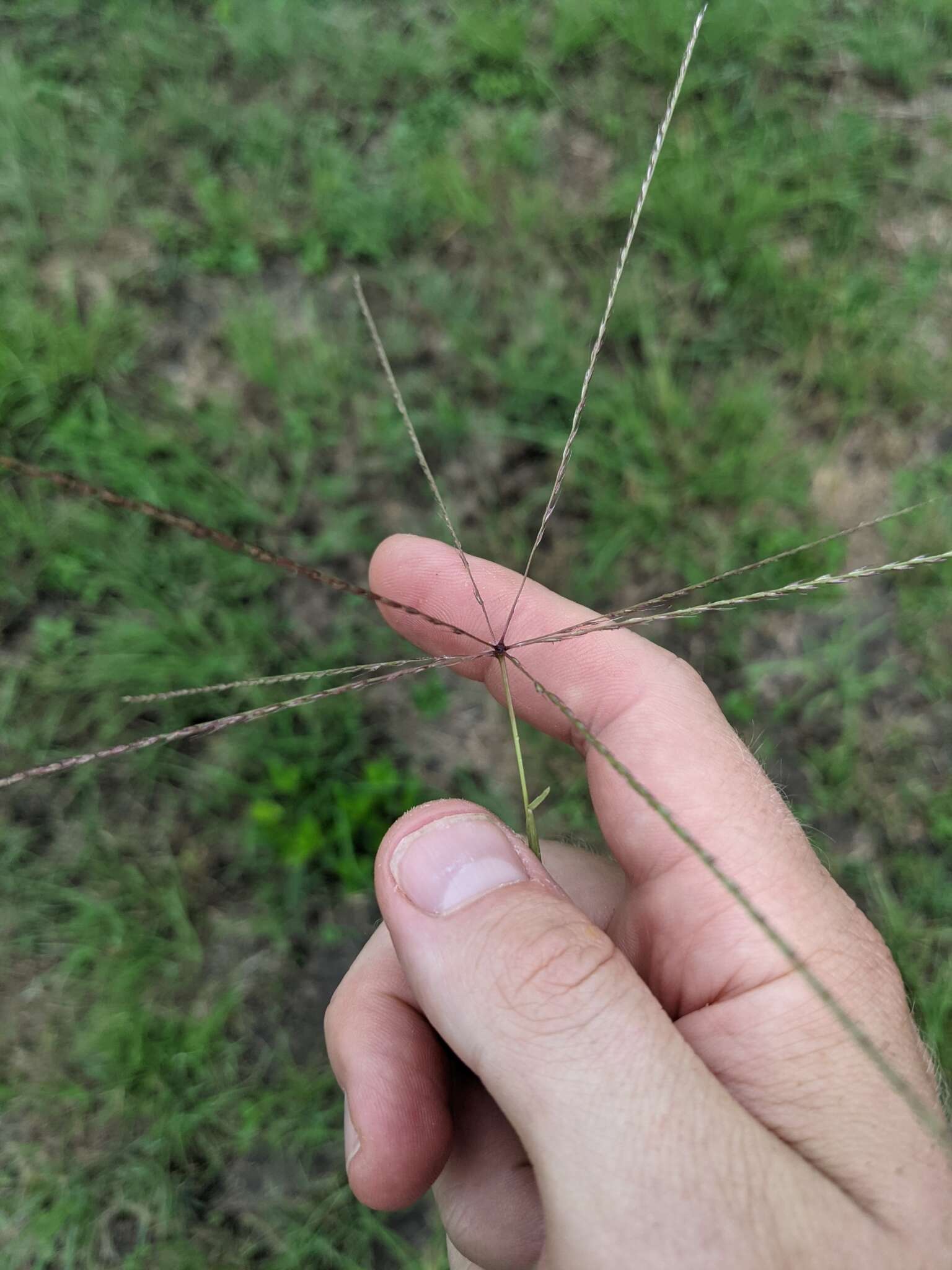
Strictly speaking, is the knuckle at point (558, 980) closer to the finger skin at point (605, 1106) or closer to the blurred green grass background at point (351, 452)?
the finger skin at point (605, 1106)

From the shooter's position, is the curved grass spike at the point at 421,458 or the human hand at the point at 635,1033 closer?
the human hand at the point at 635,1033

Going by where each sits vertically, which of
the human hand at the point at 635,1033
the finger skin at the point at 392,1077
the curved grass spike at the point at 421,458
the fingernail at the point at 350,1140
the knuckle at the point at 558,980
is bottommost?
the fingernail at the point at 350,1140

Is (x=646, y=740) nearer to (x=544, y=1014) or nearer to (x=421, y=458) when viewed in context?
(x=544, y=1014)

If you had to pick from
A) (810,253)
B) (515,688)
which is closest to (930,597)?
(810,253)

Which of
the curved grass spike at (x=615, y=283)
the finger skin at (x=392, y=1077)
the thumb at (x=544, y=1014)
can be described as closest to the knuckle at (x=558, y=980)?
the thumb at (x=544, y=1014)

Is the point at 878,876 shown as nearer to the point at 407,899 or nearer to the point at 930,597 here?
the point at 930,597

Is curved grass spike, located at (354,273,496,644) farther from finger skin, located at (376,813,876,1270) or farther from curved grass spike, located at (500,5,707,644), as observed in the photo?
finger skin, located at (376,813,876,1270)
